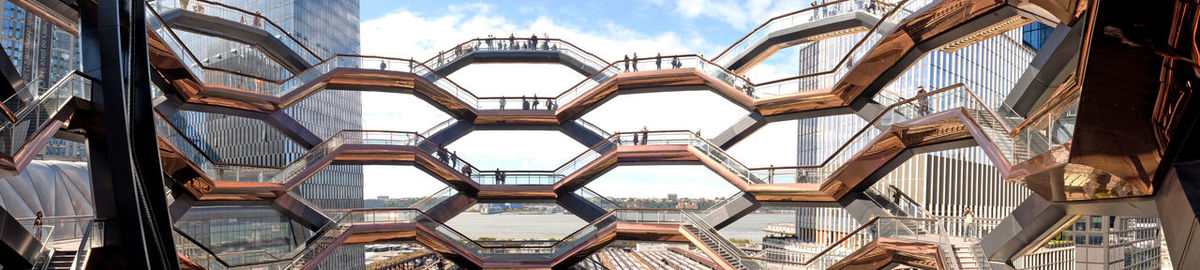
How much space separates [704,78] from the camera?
80.5 ft

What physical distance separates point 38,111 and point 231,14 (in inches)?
612

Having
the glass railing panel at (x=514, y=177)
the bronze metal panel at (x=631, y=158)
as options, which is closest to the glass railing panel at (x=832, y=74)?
the bronze metal panel at (x=631, y=158)

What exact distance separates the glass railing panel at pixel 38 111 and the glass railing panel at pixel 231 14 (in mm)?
13991

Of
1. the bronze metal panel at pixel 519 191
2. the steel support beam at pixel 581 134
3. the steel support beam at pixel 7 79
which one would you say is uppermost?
the steel support beam at pixel 7 79

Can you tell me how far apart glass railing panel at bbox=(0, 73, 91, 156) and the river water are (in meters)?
62.3

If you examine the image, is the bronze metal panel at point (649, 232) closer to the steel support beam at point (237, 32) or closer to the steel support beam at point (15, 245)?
the steel support beam at point (237, 32)

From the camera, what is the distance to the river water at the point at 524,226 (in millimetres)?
75812

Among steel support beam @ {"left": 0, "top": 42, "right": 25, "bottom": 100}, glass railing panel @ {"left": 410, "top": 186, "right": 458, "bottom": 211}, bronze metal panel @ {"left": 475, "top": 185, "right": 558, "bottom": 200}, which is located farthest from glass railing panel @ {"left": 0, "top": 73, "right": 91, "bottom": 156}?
bronze metal panel @ {"left": 475, "top": 185, "right": 558, "bottom": 200}

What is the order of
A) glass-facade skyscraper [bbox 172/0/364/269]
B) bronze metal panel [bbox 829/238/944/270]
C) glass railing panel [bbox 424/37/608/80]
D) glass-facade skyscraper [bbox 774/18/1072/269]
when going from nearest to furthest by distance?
bronze metal panel [bbox 829/238/944/270] → glass railing panel [bbox 424/37/608/80] → glass-facade skyscraper [bbox 774/18/1072/269] → glass-facade skyscraper [bbox 172/0/364/269]

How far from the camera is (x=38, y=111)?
9.91m

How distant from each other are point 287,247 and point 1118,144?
38118 millimetres

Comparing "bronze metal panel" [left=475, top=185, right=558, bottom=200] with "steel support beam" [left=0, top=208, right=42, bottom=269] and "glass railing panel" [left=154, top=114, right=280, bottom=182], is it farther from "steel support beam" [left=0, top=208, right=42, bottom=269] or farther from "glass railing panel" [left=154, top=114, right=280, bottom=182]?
"steel support beam" [left=0, top=208, right=42, bottom=269]

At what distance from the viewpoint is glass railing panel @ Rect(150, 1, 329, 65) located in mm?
→ 22984

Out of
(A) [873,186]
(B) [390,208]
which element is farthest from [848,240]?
(B) [390,208]
